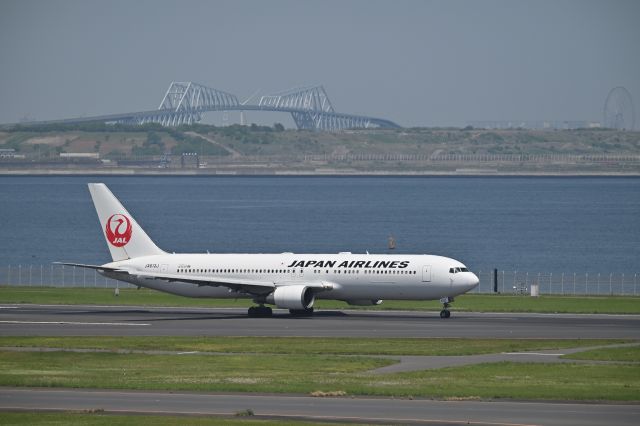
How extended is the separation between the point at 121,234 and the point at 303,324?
19.2 metres

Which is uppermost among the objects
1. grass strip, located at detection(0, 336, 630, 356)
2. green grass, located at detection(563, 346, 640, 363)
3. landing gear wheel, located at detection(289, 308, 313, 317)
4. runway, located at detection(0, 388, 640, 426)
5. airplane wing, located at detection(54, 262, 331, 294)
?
airplane wing, located at detection(54, 262, 331, 294)

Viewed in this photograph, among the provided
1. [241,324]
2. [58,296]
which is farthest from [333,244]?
[241,324]

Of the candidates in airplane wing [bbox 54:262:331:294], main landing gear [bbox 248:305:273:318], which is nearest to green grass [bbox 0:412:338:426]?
airplane wing [bbox 54:262:331:294]

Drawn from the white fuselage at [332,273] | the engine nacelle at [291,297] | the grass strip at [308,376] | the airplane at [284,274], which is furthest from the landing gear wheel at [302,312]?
the grass strip at [308,376]

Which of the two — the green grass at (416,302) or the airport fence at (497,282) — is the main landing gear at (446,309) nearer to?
the green grass at (416,302)

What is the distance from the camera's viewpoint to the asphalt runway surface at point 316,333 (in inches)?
1590

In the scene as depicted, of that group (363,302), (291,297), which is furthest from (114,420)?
(363,302)

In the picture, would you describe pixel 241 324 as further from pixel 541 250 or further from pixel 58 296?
pixel 541 250

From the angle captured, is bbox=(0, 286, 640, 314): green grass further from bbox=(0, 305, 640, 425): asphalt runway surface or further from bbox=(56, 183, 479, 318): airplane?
A: bbox=(56, 183, 479, 318): airplane

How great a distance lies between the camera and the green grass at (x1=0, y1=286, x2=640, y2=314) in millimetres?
88875

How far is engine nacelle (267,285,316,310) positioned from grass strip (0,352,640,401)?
24.0 metres

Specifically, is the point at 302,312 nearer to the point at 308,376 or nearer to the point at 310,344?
the point at 310,344

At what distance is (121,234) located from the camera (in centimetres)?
8988

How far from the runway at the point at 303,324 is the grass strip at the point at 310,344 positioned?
2.75m
